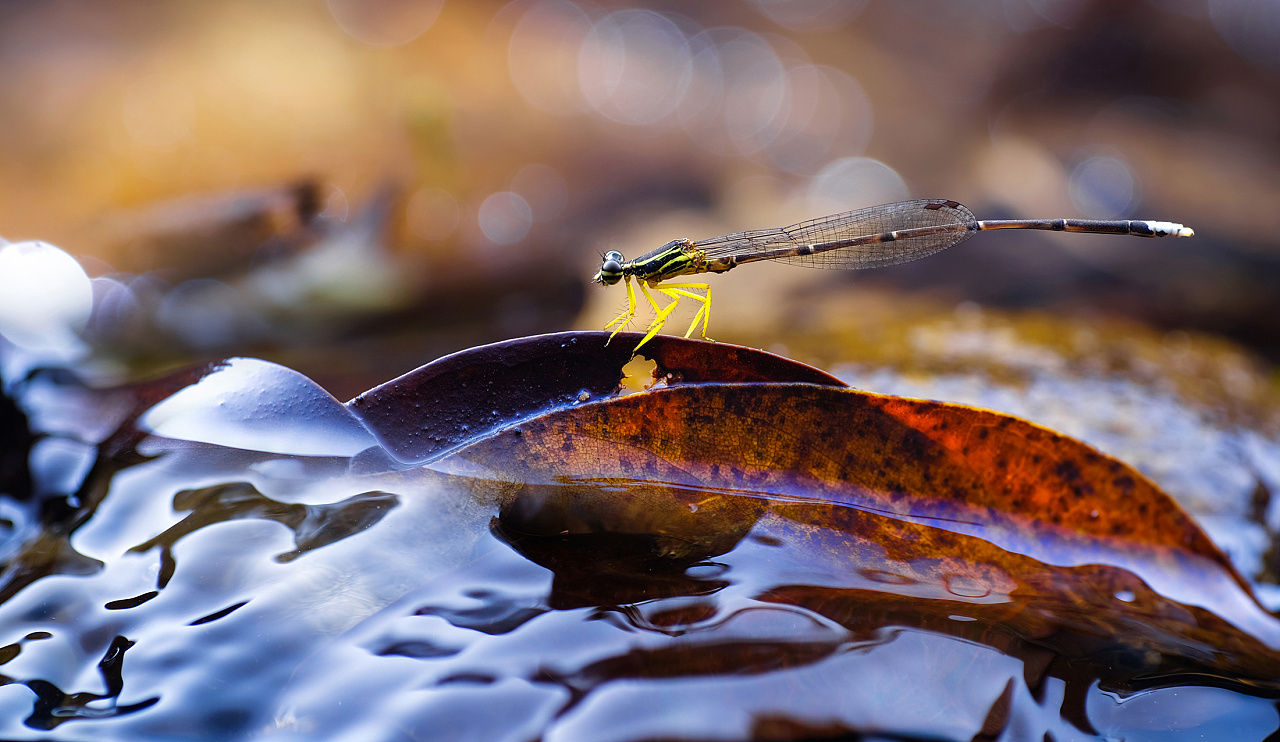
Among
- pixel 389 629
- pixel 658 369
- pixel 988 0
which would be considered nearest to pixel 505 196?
pixel 658 369

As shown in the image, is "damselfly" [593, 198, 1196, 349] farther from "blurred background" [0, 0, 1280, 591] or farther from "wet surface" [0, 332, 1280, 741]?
"wet surface" [0, 332, 1280, 741]

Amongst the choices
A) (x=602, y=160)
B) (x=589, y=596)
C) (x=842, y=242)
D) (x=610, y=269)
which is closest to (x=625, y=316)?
(x=610, y=269)

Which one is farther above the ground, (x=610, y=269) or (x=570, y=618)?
(x=610, y=269)

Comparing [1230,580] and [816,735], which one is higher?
[1230,580]

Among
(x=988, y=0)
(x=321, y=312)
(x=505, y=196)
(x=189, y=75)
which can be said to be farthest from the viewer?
(x=988, y=0)

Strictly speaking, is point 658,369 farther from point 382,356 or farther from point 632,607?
point 382,356

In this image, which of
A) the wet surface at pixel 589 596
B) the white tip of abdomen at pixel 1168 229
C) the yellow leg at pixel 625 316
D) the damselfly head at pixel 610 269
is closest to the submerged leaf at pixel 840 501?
the wet surface at pixel 589 596

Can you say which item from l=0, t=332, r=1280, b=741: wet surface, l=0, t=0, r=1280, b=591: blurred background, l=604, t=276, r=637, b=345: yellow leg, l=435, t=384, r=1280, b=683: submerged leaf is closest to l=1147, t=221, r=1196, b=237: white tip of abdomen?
l=0, t=0, r=1280, b=591: blurred background

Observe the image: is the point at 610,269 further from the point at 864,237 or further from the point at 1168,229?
the point at 1168,229
